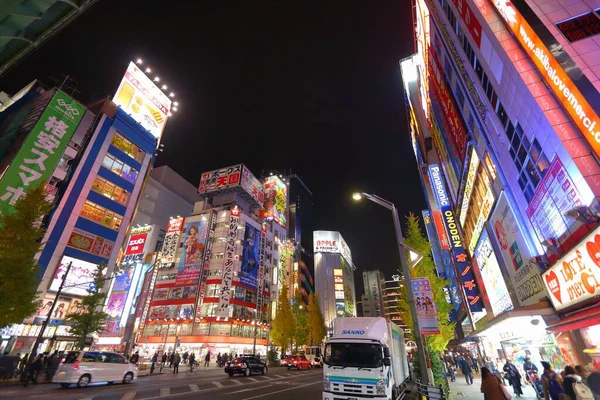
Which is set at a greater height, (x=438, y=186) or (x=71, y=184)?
(x=71, y=184)

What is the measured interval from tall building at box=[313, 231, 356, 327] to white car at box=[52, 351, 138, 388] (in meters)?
85.7

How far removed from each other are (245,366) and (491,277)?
21.0 m

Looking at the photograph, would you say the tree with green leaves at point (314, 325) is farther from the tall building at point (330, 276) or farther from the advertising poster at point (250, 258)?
the tall building at point (330, 276)

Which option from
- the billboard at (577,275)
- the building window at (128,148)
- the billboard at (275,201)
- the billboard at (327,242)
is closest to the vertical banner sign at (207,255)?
the billboard at (275,201)

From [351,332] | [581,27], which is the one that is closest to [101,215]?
[351,332]

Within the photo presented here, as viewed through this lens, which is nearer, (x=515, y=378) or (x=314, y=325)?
(x=515, y=378)

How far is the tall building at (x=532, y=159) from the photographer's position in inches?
364

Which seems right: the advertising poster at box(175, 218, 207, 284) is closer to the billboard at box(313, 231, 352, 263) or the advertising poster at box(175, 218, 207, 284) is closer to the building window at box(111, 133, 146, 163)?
the building window at box(111, 133, 146, 163)

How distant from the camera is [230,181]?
69875mm

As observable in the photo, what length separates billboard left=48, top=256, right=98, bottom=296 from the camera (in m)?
30.7

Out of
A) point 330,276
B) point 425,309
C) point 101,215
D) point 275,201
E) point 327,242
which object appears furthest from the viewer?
point 327,242

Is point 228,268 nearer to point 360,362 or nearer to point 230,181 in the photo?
point 230,181

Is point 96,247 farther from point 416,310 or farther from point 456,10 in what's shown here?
point 456,10

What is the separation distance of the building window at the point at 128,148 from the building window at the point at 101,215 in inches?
391
